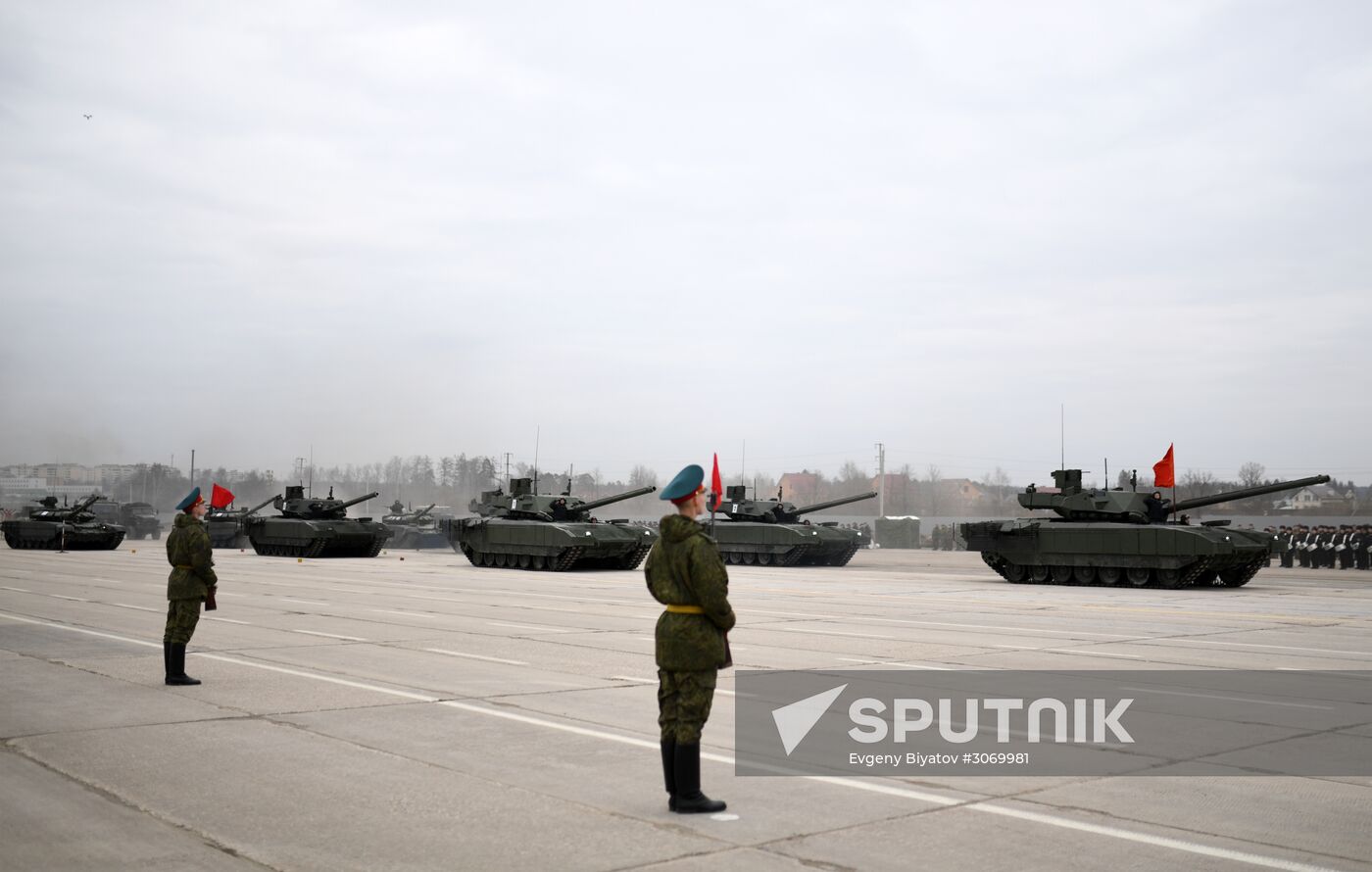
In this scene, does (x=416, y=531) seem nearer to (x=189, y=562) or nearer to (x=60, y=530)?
(x=60, y=530)

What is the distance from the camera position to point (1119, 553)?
95.3 ft

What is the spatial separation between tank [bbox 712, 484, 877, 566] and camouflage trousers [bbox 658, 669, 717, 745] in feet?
109

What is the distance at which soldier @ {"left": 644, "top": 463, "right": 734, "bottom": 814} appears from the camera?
20.9 ft

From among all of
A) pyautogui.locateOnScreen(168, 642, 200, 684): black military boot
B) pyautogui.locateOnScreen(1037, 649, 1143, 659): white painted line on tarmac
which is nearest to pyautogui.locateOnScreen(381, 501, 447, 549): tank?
pyautogui.locateOnScreen(1037, 649, 1143, 659): white painted line on tarmac

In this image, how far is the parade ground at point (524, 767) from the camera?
5828mm

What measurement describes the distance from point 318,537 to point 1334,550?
34679mm

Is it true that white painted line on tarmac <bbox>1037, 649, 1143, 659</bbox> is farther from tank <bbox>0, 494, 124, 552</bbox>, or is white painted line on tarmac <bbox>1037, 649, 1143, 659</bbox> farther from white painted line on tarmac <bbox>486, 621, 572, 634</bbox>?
tank <bbox>0, 494, 124, 552</bbox>

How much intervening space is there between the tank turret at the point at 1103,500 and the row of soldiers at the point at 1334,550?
444 inches

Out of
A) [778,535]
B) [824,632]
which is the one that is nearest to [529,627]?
[824,632]

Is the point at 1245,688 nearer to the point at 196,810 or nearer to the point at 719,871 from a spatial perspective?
the point at 719,871

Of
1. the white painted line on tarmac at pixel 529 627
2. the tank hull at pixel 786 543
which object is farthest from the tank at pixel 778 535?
the white painted line on tarmac at pixel 529 627

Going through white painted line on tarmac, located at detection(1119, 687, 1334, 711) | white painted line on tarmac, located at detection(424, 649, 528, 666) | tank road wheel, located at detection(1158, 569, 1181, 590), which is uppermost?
tank road wheel, located at detection(1158, 569, 1181, 590)

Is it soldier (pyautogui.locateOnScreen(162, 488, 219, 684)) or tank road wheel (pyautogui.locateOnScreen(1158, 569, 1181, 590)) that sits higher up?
soldier (pyautogui.locateOnScreen(162, 488, 219, 684))

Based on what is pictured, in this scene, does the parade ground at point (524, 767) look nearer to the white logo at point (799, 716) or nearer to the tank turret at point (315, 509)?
the white logo at point (799, 716)
